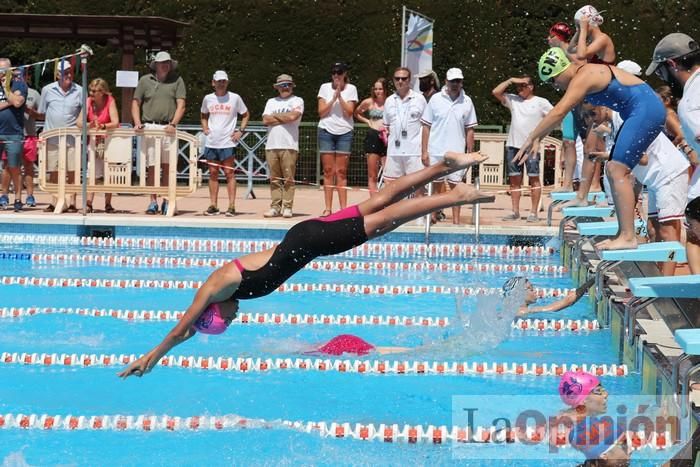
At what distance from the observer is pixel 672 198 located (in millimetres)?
7438

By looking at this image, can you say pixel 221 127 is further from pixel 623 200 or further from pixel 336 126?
pixel 623 200

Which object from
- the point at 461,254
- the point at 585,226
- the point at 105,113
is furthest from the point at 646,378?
the point at 105,113

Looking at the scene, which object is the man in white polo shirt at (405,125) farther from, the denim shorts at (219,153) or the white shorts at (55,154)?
the white shorts at (55,154)

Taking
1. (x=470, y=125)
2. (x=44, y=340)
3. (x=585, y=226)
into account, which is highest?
(x=470, y=125)

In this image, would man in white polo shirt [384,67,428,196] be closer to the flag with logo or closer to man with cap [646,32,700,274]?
the flag with logo

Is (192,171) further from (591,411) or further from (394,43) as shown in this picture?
(591,411)

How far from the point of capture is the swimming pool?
5.59m

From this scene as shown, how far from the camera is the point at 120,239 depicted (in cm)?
1216

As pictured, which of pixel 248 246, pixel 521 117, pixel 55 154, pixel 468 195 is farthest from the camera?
pixel 55 154

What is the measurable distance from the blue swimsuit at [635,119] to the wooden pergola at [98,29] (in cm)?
896

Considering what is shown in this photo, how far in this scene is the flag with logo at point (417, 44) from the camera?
13625mm

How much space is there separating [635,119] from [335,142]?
557 centimetres

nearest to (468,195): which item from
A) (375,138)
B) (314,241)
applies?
(314,241)

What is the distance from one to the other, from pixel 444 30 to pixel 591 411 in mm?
12536
